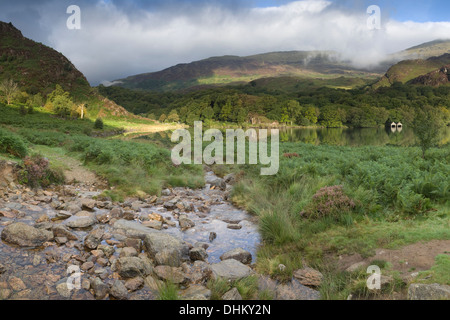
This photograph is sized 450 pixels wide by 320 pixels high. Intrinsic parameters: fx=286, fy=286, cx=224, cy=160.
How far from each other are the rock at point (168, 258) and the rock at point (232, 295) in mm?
1513

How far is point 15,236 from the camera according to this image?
6211 mm

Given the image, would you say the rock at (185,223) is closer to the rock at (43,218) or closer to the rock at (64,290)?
the rock at (43,218)

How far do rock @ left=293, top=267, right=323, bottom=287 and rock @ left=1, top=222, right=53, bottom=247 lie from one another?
559cm

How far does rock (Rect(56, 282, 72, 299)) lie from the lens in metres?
4.84

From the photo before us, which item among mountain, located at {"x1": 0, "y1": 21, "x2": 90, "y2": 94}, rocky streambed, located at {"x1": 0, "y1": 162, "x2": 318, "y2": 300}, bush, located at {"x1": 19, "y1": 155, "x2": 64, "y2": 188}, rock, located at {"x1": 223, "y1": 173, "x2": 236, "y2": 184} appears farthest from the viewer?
mountain, located at {"x1": 0, "y1": 21, "x2": 90, "y2": 94}

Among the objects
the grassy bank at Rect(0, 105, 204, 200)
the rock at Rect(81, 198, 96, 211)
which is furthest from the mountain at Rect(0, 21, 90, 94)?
the rock at Rect(81, 198, 96, 211)

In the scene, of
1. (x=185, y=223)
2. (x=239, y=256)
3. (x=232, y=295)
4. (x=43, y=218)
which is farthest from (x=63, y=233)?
(x=232, y=295)

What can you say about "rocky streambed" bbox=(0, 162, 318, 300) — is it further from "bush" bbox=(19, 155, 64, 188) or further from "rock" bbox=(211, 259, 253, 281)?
"bush" bbox=(19, 155, 64, 188)

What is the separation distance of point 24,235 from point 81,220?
1.64 m

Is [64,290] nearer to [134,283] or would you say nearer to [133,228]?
[134,283]

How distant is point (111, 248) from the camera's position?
21.4 ft

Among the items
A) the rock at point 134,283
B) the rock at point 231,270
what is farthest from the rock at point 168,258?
the rock at point 231,270
